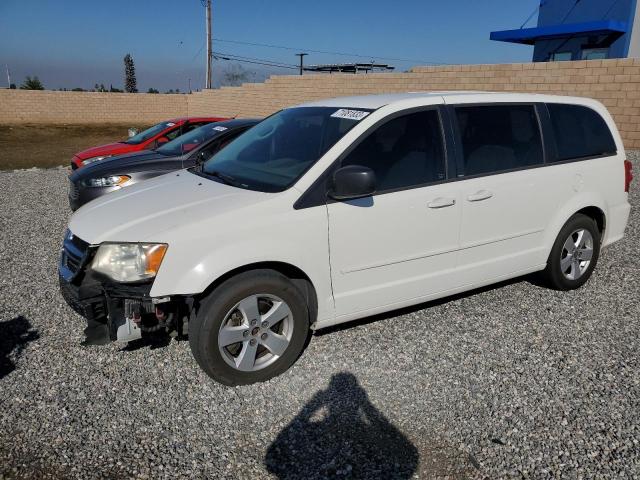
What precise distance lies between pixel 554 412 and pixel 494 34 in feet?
80.7

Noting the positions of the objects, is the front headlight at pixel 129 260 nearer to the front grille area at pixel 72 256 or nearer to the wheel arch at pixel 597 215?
the front grille area at pixel 72 256

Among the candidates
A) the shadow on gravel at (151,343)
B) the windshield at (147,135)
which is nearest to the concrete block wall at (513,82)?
the windshield at (147,135)

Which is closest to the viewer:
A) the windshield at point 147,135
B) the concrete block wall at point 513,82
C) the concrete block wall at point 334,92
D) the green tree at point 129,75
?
the windshield at point 147,135

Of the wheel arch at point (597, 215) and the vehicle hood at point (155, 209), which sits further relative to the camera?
the wheel arch at point (597, 215)

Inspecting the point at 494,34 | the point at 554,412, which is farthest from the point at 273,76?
the point at 554,412

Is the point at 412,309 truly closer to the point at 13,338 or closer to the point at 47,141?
the point at 13,338

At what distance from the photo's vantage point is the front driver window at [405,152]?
148 inches

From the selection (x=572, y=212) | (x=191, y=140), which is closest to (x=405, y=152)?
(x=572, y=212)

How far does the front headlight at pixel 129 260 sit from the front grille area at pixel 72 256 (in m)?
0.17

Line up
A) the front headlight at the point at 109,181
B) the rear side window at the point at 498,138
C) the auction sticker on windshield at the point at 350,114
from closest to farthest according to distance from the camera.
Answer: the auction sticker on windshield at the point at 350,114, the rear side window at the point at 498,138, the front headlight at the point at 109,181

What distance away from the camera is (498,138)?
4.36 m

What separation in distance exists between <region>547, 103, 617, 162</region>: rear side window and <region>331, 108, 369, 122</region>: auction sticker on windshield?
191 centimetres

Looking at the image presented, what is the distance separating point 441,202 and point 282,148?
1.28m

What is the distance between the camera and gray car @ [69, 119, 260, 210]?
732cm
